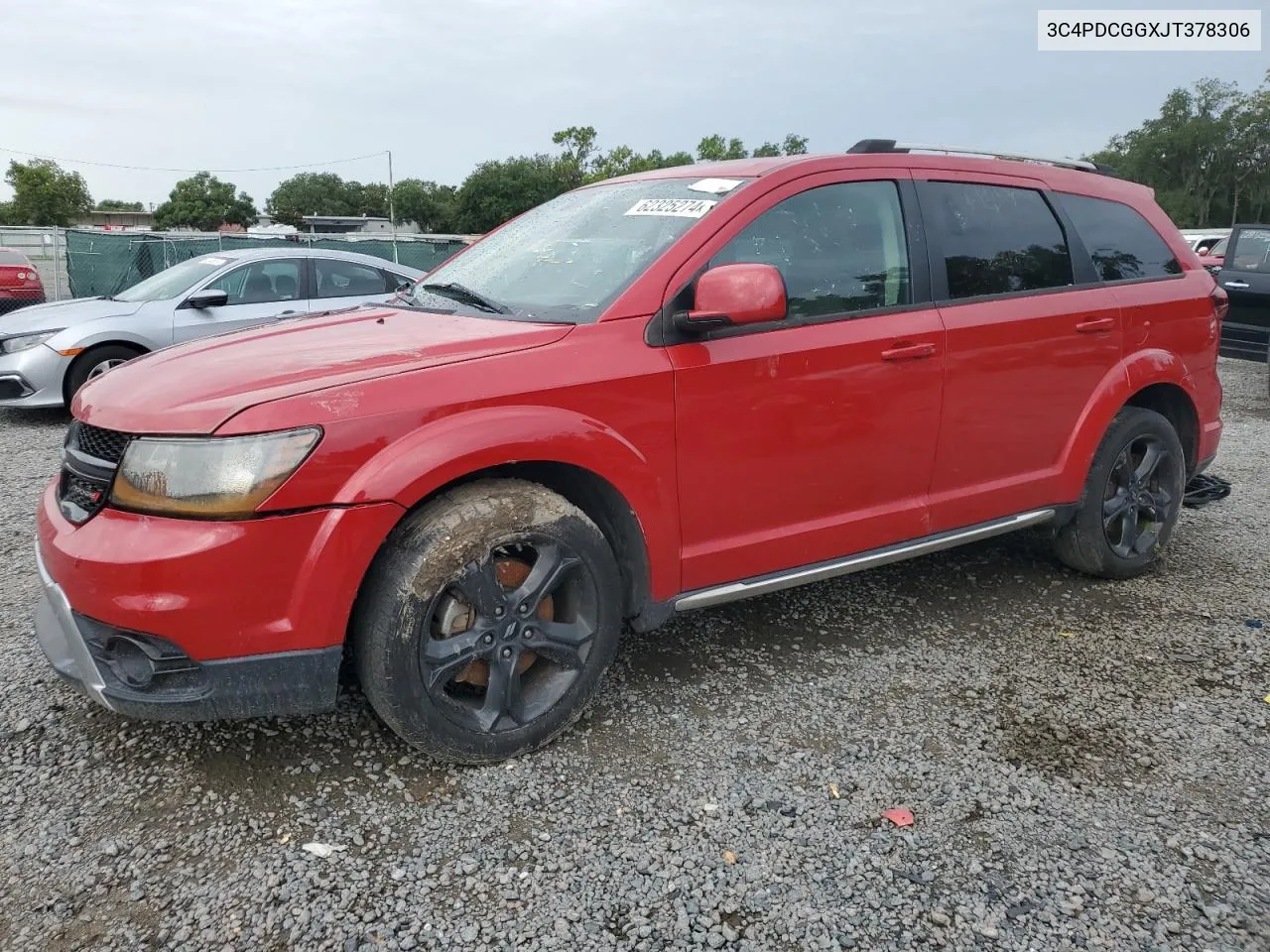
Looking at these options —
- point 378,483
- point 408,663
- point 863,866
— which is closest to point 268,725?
point 408,663

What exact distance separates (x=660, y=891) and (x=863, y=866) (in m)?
0.51

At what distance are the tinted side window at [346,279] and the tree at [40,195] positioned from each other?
8120 centimetres

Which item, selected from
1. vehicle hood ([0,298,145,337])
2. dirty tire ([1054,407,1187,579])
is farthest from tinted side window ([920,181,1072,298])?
vehicle hood ([0,298,145,337])

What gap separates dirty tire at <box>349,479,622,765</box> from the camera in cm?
246

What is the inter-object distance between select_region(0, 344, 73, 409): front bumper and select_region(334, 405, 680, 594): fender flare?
6.61 meters

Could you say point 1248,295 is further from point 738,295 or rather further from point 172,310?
point 172,310

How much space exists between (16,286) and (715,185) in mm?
13914

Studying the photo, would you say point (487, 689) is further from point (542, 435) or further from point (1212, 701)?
point (1212, 701)

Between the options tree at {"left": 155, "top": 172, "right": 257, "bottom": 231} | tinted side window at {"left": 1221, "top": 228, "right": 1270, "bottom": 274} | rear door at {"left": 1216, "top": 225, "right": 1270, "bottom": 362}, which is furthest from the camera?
tree at {"left": 155, "top": 172, "right": 257, "bottom": 231}

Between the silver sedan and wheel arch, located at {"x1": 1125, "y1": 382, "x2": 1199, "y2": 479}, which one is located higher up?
the silver sedan

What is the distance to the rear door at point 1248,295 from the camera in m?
9.72

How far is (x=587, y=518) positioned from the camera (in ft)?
8.96

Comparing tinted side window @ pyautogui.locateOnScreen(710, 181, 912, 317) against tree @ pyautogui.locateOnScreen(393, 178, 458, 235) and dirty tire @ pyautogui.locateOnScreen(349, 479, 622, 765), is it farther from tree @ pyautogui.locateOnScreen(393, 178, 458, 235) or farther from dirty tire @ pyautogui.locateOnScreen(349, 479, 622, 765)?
tree @ pyautogui.locateOnScreen(393, 178, 458, 235)

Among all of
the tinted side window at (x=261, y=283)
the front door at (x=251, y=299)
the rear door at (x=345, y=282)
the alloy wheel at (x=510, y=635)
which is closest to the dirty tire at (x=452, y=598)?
the alloy wheel at (x=510, y=635)
